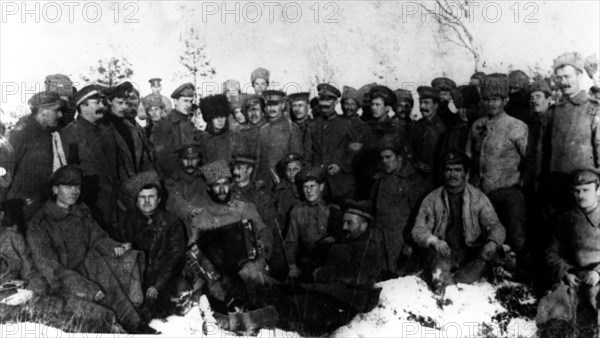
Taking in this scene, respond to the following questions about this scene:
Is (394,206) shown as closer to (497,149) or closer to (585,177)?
(497,149)

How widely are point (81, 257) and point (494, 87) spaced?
3941mm

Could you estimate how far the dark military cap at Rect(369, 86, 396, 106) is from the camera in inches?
256

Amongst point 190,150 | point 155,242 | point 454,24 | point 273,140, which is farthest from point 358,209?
point 454,24


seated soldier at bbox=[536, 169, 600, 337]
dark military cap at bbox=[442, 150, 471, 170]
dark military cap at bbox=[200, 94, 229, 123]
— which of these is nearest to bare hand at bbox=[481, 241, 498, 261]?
seated soldier at bbox=[536, 169, 600, 337]

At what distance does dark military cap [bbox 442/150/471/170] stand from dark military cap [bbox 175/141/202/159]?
86.1 inches

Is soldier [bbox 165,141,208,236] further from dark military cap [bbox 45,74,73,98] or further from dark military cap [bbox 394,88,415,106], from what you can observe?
dark military cap [bbox 394,88,415,106]

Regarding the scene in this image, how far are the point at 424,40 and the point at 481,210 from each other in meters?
1.61

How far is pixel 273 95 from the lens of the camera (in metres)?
6.54

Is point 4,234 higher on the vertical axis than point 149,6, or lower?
lower

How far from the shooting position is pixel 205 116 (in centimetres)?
658

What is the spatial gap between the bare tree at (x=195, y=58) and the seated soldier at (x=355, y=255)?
1.74m

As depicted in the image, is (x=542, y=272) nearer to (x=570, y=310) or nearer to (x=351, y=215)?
(x=570, y=310)

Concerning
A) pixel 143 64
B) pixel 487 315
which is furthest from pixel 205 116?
pixel 487 315

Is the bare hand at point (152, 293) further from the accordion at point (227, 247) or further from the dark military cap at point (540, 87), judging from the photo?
the dark military cap at point (540, 87)
